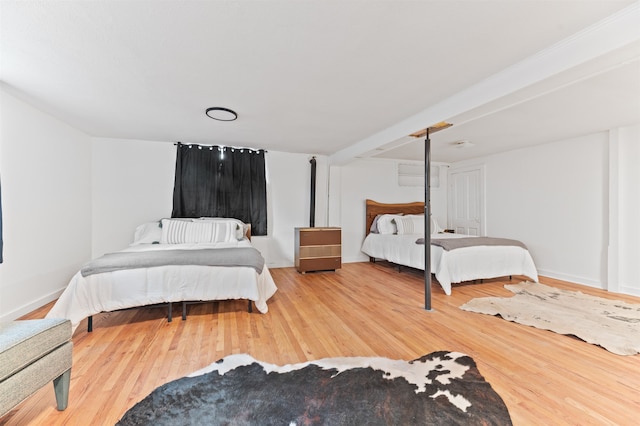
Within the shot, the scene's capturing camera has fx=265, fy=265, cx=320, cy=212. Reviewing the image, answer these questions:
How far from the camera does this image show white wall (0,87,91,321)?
2.60 metres

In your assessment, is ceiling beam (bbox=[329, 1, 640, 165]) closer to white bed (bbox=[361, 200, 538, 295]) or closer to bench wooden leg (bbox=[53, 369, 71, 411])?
white bed (bbox=[361, 200, 538, 295])

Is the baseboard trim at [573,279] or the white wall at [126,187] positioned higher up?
the white wall at [126,187]

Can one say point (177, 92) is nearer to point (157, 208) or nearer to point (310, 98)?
point (310, 98)

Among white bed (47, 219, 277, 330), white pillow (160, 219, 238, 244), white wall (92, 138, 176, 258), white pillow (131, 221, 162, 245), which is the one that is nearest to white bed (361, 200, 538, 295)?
white bed (47, 219, 277, 330)

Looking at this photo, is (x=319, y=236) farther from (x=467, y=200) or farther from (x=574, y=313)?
(x=467, y=200)

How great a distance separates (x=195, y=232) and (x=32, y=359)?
2.58 metres

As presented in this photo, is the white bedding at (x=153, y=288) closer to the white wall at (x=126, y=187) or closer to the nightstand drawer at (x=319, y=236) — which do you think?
the nightstand drawer at (x=319, y=236)

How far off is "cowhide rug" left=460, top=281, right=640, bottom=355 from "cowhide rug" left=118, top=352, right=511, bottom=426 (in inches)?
49.2

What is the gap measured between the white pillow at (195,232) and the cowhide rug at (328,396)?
2.18m

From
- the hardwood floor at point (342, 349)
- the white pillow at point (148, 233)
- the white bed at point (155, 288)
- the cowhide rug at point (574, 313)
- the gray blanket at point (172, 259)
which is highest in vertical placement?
the white pillow at point (148, 233)

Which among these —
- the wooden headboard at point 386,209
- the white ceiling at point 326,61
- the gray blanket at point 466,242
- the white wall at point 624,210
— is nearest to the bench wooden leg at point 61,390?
the white ceiling at point 326,61

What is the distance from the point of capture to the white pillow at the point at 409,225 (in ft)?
16.6

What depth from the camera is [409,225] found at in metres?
5.11

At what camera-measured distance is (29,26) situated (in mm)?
1601
